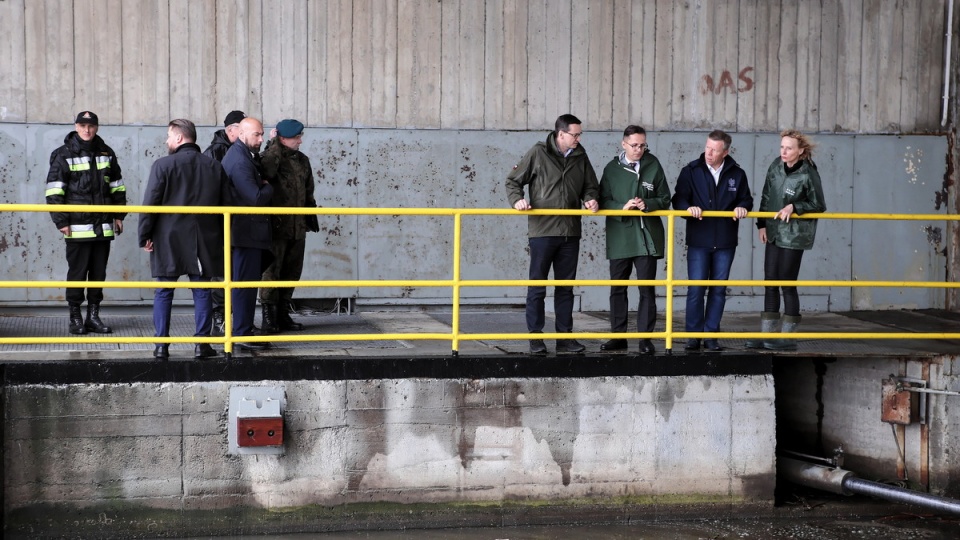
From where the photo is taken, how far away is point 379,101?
34.4 ft

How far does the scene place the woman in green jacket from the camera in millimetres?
8094

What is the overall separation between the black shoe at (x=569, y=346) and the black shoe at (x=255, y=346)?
2113 millimetres

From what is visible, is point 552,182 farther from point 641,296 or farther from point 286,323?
point 286,323

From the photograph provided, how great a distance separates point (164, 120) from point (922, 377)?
22.7 ft


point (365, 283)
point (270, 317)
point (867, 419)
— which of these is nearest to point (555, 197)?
point (365, 283)

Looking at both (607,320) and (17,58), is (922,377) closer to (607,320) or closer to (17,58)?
(607,320)

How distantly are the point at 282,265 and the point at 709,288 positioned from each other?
332 cm

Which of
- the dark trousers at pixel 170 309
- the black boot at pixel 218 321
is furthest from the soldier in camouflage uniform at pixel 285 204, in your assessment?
the dark trousers at pixel 170 309

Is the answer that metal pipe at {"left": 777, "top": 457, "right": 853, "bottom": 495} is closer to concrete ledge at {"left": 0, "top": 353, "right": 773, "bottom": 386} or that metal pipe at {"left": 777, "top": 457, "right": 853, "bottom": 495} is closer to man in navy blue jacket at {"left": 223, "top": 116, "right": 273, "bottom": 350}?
concrete ledge at {"left": 0, "top": 353, "right": 773, "bottom": 386}

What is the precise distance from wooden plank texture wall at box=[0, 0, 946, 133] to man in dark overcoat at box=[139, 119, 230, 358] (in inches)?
119

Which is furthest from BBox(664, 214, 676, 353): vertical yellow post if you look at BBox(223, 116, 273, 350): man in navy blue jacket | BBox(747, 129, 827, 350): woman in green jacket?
BBox(223, 116, 273, 350): man in navy blue jacket

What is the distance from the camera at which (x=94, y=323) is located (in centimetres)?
853

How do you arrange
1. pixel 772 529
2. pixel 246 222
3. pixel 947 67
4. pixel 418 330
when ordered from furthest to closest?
pixel 947 67, pixel 418 330, pixel 772 529, pixel 246 222

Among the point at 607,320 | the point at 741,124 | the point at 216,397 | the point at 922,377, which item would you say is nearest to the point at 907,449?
the point at 922,377
